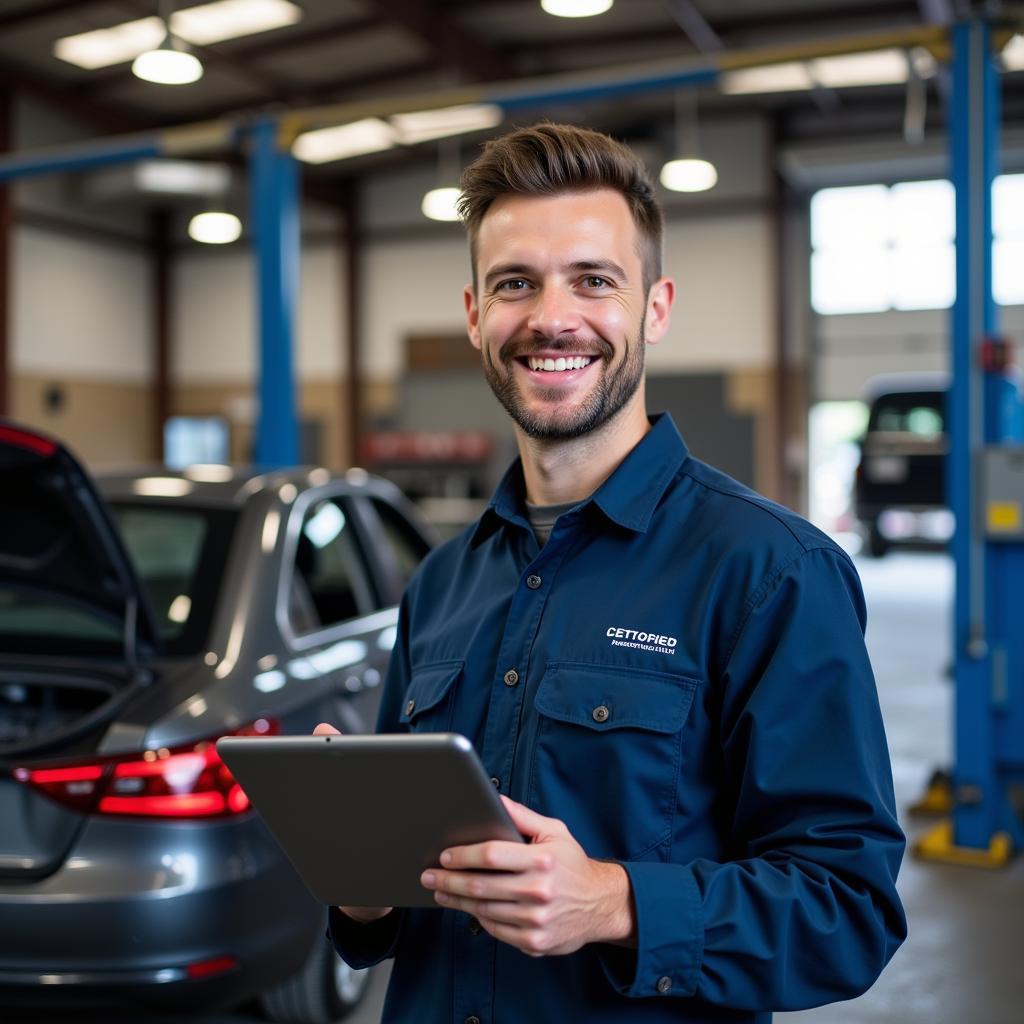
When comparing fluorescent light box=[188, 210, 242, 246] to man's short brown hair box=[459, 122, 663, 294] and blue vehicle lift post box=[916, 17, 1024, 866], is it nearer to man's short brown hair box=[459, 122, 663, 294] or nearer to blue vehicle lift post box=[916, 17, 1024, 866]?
blue vehicle lift post box=[916, 17, 1024, 866]

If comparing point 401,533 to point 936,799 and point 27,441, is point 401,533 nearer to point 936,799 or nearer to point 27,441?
point 27,441

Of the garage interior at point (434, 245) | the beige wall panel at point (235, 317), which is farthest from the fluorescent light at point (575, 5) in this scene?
the beige wall panel at point (235, 317)

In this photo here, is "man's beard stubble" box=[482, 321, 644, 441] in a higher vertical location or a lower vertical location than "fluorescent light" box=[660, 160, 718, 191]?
lower

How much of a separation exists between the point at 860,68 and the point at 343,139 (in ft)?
13.3

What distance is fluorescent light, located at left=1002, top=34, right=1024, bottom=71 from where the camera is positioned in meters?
4.73

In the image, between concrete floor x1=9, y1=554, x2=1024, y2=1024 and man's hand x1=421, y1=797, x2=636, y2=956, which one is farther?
concrete floor x1=9, y1=554, x2=1024, y2=1024

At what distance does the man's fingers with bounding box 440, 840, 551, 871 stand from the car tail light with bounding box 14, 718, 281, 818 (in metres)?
1.59

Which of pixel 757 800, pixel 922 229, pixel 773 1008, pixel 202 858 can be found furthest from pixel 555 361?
pixel 922 229

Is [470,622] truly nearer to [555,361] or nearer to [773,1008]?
[555,361]

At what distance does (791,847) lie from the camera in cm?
121

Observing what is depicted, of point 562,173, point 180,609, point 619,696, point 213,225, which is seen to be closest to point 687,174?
point 213,225

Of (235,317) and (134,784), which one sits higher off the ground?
(235,317)

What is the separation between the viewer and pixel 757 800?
1227 mm

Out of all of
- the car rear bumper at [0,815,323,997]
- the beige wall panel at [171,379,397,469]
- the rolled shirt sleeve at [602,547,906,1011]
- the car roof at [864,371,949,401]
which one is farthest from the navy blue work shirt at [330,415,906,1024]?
the beige wall panel at [171,379,397,469]
